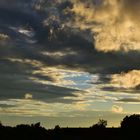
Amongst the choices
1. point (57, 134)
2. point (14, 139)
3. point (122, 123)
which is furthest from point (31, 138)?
point (122, 123)

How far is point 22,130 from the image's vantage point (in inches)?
7141

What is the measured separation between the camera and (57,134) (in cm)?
19975

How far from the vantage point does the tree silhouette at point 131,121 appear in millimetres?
187375

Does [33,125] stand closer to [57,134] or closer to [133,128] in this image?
[57,134]

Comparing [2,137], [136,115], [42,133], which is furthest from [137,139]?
[2,137]

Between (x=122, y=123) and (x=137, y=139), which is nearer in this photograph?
(x=137, y=139)

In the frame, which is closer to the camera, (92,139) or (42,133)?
(42,133)

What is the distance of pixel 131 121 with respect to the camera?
190125mm

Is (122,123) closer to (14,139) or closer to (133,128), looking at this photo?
(133,128)

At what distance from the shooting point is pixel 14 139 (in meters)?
175

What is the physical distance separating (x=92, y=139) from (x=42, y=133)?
2446 cm

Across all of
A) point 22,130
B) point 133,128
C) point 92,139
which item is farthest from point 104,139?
point 22,130

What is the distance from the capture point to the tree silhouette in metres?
187

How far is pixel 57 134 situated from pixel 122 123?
87.5 ft
